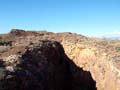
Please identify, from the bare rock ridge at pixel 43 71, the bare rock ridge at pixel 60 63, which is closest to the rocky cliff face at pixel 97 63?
the bare rock ridge at pixel 60 63

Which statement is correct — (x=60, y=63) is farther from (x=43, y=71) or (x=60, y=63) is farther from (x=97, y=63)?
(x=43, y=71)

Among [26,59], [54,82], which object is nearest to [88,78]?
[54,82]

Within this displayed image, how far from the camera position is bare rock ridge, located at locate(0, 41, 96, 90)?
1673cm

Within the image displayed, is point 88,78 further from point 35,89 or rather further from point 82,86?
point 35,89

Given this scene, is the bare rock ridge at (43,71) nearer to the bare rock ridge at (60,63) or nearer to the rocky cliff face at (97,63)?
the bare rock ridge at (60,63)

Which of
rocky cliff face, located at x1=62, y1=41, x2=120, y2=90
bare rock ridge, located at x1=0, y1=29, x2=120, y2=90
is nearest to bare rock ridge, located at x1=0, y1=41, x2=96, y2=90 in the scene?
bare rock ridge, located at x1=0, y1=29, x2=120, y2=90

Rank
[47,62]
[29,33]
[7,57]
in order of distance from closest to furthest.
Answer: [7,57] → [47,62] → [29,33]

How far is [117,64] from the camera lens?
20.9m

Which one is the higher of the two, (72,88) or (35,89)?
(35,89)

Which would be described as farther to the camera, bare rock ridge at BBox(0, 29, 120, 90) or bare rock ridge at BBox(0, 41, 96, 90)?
bare rock ridge at BBox(0, 29, 120, 90)

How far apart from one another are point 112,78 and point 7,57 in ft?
25.6

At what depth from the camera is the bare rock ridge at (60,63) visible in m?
18.0

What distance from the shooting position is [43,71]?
21312 mm

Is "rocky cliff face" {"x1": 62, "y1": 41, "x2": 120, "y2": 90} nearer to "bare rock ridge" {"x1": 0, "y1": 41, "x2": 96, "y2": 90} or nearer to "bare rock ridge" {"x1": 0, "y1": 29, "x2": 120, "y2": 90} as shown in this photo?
"bare rock ridge" {"x1": 0, "y1": 29, "x2": 120, "y2": 90}
